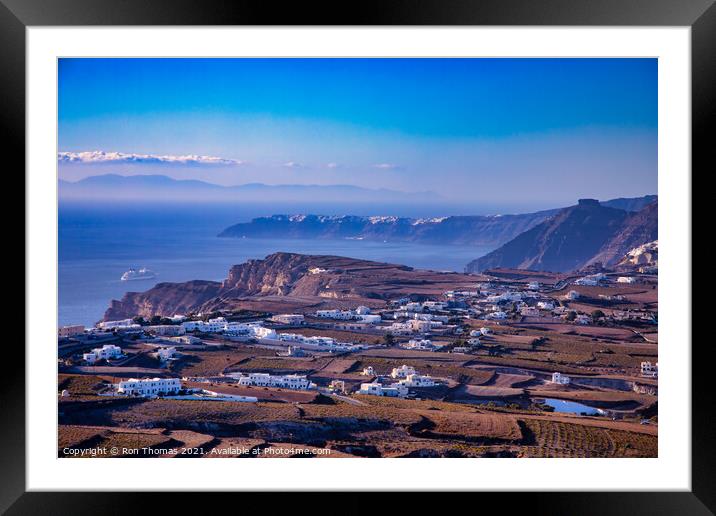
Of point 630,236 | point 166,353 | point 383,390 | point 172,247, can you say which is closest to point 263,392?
point 383,390

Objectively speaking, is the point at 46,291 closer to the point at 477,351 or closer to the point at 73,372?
the point at 73,372

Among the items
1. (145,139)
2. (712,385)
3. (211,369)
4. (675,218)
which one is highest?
(145,139)

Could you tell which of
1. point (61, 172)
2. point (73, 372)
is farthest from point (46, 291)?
point (61, 172)

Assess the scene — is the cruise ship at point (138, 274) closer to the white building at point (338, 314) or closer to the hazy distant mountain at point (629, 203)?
the white building at point (338, 314)

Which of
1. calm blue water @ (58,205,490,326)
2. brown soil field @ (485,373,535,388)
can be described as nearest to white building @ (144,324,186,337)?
calm blue water @ (58,205,490,326)

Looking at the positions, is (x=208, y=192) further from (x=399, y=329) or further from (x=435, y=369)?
(x=435, y=369)

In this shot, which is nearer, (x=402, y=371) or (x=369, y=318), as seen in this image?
(x=402, y=371)
